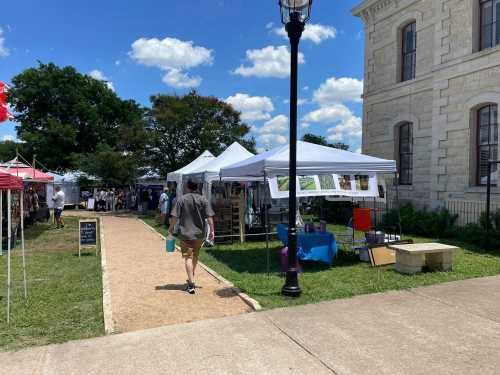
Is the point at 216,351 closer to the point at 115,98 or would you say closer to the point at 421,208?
the point at 421,208

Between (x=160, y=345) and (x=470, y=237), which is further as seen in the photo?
(x=470, y=237)

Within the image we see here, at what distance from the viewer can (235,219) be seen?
1147cm

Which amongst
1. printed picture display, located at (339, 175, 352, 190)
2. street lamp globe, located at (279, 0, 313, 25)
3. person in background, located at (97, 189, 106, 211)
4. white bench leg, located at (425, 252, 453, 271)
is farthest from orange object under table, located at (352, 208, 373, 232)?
person in background, located at (97, 189, 106, 211)

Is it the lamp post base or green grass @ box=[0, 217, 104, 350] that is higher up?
the lamp post base

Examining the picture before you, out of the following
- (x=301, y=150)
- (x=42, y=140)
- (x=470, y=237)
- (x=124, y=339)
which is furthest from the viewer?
(x=42, y=140)

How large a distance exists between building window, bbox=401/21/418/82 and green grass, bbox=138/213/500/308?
845cm

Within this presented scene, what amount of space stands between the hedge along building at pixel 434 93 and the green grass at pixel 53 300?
36.8 feet

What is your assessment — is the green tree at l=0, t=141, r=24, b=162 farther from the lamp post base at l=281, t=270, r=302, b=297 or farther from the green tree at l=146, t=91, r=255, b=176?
the lamp post base at l=281, t=270, r=302, b=297

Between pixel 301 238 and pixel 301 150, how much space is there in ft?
6.43

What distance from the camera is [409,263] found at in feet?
23.8

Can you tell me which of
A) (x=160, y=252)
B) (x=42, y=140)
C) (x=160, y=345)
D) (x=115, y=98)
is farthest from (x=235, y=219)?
(x=115, y=98)

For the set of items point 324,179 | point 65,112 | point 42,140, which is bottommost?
point 324,179

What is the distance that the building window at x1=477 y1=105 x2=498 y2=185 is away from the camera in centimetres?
1220

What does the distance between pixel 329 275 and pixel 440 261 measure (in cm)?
219
